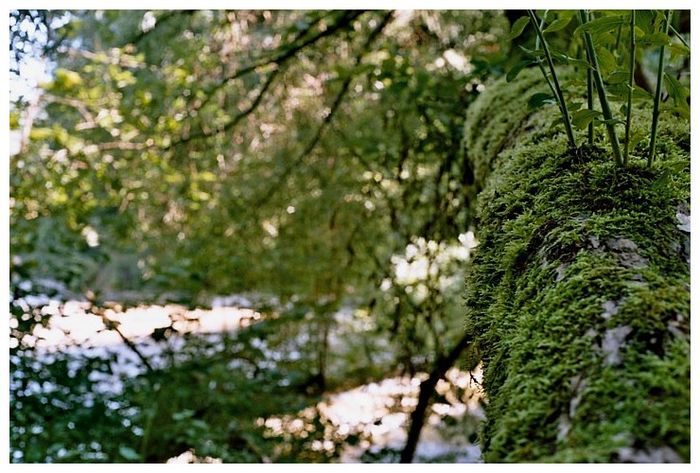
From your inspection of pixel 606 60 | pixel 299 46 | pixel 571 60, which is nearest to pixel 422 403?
pixel 299 46

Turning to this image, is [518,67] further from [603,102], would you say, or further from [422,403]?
[422,403]

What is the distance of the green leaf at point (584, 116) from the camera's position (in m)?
0.88

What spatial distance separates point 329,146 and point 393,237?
784mm

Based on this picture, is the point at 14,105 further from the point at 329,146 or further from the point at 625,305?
the point at 625,305

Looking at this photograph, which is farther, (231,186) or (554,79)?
(231,186)

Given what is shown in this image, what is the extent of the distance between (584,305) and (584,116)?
1.22ft

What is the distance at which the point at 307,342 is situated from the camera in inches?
201

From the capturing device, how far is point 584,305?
0.65m

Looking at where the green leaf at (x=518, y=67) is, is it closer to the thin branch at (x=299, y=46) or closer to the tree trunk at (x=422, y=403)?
the thin branch at (x=299, y=46)

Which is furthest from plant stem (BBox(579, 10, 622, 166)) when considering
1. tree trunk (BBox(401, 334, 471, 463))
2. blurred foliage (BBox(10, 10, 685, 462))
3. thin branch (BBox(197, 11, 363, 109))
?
tree trunk (BBox(401, 334, 471, 463))

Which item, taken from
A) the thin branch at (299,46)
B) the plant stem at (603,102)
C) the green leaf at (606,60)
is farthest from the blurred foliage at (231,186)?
the plant stem at (603,102)

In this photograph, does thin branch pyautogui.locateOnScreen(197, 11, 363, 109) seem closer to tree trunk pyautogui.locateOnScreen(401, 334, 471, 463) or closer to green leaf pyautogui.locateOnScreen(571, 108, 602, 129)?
tree trunk pyautogui.locateOnScreen(401, 334, 471, 463)

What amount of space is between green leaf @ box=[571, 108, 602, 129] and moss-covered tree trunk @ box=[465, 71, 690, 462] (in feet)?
0.27

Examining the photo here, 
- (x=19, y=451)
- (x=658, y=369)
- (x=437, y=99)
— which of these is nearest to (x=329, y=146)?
(x=437, y=99)
